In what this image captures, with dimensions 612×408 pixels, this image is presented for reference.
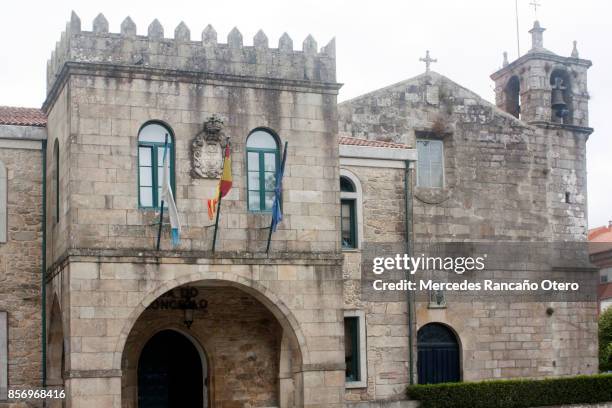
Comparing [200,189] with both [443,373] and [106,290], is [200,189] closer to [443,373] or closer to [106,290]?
[106,290]

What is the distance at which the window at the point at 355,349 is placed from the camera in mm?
27828

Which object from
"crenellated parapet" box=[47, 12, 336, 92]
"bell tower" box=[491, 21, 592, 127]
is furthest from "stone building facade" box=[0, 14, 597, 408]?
"bell tower" box=[491, 21, 592, 127]

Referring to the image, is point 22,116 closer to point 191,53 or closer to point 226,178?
point 191,53

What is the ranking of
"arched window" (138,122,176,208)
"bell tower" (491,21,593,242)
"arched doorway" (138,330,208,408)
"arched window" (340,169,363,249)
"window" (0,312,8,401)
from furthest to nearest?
"bell tower" (491,21,593,242) → "arched window" (340,169,363,249) → "arched doorway" (138,330,208,408) → "window" (0,312,8,401) → "arched window" (138,122,176,208)

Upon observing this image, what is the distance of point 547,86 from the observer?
32.8 meters

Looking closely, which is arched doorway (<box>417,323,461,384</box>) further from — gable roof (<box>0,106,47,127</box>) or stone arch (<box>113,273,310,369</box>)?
gable roof (<box>0,106,47,127</box>)

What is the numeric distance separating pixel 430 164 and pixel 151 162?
9567 millimetres

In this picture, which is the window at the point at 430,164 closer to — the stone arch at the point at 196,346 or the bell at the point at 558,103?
the bell at the point at 558,103

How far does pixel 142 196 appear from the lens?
23.4 meters

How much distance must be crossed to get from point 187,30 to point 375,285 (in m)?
8.34

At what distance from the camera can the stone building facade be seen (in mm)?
22938

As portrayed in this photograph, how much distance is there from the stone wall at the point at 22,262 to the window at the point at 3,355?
0.09m

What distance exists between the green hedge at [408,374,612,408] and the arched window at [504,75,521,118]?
8.29m

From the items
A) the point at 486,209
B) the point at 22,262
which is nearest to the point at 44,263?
the point at 22,262
